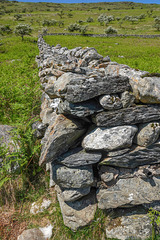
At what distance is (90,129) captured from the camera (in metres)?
5.00

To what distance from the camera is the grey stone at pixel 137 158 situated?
15.2ft

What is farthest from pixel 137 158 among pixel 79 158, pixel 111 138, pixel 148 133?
pixel 79 158

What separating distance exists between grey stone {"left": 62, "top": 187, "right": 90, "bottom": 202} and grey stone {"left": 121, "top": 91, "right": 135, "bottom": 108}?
3.21m

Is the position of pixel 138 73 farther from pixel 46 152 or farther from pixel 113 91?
pixel 46 152

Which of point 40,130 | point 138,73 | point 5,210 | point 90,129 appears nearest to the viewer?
point 138,73

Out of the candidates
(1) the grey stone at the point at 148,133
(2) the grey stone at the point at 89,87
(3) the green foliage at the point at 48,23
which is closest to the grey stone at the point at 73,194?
(1) the grey stone at the point at 148,133

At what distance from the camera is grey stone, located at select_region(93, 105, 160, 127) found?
425 centimetres

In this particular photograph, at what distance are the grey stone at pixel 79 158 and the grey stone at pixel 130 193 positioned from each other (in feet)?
4.12

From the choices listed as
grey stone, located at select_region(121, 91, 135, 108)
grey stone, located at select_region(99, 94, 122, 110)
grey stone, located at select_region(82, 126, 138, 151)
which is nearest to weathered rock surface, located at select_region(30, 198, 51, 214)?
grey stone, located at select_region(82, 126, 138, 151)

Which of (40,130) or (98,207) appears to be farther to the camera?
(40,130)

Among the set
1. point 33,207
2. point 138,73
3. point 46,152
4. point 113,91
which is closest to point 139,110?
point 113,91

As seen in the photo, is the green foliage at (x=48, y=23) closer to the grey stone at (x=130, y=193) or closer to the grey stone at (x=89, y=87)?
the grey stone at (x=89, y=87)

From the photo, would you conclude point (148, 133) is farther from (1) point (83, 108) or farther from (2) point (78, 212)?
(2) point (78, 212)

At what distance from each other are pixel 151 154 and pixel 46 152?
126 inches
